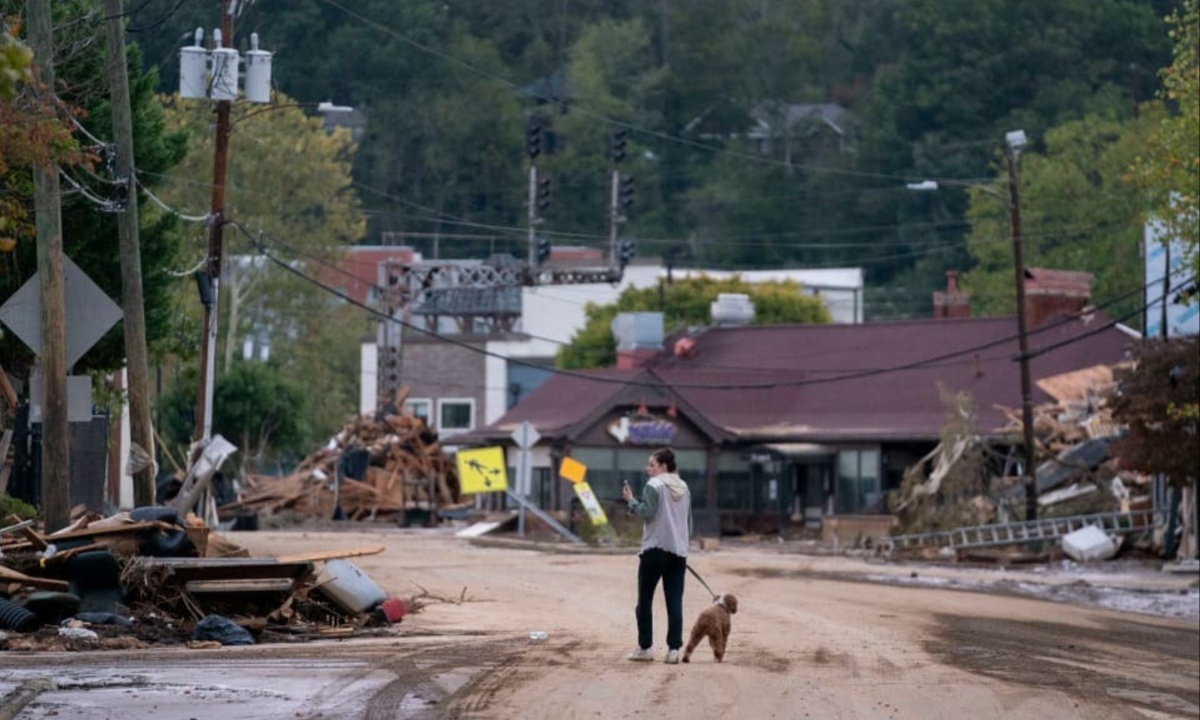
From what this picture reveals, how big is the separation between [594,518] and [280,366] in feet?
115

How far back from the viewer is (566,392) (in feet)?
202

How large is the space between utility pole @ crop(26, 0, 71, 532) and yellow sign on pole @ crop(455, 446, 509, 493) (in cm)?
2710

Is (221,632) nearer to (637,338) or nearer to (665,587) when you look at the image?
(665,587)

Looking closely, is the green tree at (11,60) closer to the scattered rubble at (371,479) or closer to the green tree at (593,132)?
the scattered rubble at (371,479)

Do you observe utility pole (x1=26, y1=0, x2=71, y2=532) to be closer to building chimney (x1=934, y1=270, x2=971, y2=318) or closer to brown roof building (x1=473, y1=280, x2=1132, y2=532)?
brown roof building (x1=473, y1=280, x2=1132, y2=532)

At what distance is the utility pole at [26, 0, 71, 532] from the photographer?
68.9 ft

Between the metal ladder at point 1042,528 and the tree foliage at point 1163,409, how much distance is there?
22.1 ft

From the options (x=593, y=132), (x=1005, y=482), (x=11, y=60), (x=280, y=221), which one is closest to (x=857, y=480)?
(x=1005, y=482)

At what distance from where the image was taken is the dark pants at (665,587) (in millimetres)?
17562

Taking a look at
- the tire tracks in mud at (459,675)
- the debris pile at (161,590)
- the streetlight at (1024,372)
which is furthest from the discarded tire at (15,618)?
the streetlight at (1024,372)

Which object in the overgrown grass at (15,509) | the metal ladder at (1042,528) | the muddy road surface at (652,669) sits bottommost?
the muddy road surface at (652,669)

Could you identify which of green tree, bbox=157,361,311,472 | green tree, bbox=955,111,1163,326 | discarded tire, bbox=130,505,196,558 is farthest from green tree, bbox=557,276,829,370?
discarded tire, bbox=130,505,196,558

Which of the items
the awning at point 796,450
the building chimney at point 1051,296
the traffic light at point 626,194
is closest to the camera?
the awning at point 796,450

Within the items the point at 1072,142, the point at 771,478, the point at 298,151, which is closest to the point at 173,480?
the point at 771,478
